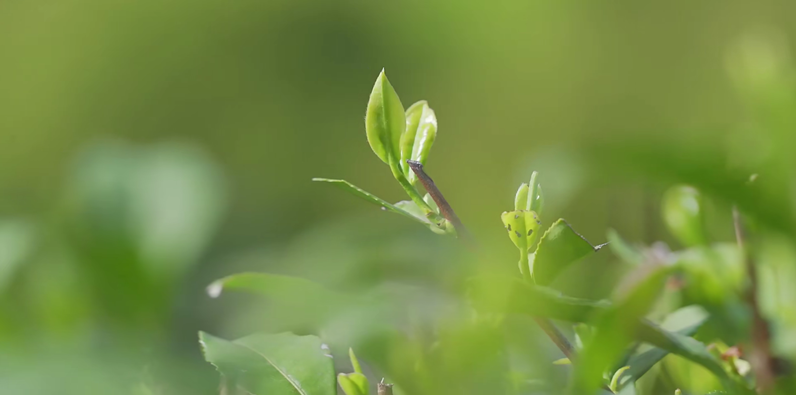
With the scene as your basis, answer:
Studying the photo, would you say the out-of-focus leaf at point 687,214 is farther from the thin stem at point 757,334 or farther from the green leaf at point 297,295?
the green leaf at point 297,295

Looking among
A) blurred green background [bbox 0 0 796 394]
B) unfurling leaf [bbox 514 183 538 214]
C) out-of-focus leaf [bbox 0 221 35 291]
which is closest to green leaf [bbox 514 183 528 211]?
unfurling leaf [bbox 514 183 538 214]

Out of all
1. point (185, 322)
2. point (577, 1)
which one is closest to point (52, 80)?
point (577, 1)

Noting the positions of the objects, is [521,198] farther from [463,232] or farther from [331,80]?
[331,80]

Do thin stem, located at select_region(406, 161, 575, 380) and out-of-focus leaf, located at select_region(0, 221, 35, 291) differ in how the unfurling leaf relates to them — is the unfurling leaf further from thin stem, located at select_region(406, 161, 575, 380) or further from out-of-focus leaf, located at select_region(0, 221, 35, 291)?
out-of-focus leaf, located at select_region(0, 221, 35, 291)

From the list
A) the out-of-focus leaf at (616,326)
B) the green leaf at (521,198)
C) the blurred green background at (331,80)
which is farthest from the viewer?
the blurred green background at (331,80)

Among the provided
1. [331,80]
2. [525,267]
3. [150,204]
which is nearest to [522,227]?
→ [525,267]

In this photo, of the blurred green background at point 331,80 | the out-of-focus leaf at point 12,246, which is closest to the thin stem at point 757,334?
the out-of-focus leaf at point 12,246
